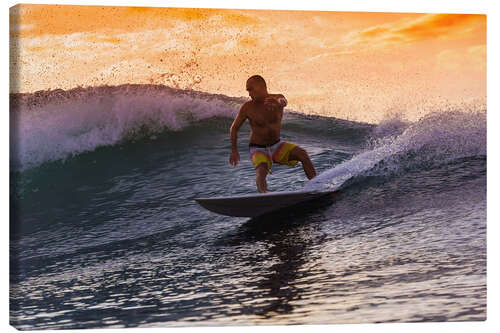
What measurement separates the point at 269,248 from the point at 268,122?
899 millimetres

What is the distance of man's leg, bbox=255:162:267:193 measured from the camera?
4.99 meters

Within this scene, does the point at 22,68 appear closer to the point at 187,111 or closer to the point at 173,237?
the point at 173,237

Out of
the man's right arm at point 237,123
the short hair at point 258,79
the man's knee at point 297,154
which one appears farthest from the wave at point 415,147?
the short hair at point 258,79

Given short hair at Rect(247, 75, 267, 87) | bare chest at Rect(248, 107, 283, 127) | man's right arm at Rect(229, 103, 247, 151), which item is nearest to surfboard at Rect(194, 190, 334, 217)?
man's right arm at Rect(229, 103, 247, 151)

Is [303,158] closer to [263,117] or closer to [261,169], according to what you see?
[261,169]

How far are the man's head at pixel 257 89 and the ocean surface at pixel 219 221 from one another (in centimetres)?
38

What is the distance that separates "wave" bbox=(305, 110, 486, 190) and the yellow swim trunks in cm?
38

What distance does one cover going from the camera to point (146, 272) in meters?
4.49

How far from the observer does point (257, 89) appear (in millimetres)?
4906

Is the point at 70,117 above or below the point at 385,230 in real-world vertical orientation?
above

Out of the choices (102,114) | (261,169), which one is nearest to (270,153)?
(261,169)

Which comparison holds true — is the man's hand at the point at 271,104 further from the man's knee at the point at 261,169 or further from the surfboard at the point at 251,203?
the surfboard at the point at 251,203

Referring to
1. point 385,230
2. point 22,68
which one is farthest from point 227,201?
point 22,68
